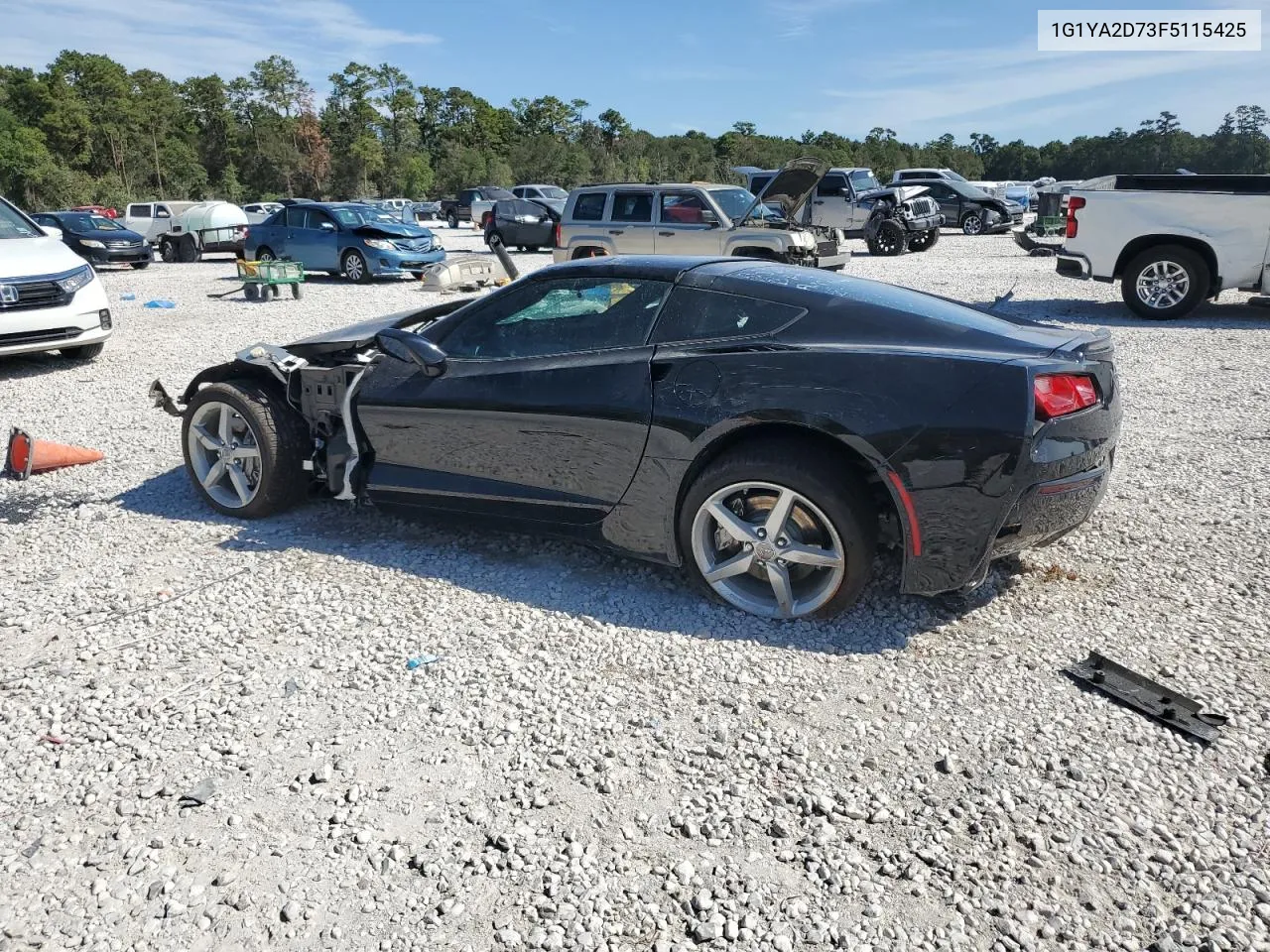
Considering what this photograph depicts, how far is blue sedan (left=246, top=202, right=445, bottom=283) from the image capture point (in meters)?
17.5

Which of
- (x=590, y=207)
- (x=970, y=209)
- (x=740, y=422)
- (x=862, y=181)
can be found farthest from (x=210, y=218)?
(x=740, y=422)

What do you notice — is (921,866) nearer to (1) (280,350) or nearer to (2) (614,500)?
(2) (614,500)

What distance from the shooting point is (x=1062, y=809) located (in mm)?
2693

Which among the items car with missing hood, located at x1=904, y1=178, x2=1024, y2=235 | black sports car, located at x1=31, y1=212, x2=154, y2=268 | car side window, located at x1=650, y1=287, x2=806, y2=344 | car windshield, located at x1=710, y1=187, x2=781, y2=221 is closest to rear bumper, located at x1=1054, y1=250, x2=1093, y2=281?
car windshield, located at x1=710, y1=187, x2=781, y2=221

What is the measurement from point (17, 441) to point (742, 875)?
5.61 metres

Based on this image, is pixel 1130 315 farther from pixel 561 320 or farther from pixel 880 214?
pixel 880 214

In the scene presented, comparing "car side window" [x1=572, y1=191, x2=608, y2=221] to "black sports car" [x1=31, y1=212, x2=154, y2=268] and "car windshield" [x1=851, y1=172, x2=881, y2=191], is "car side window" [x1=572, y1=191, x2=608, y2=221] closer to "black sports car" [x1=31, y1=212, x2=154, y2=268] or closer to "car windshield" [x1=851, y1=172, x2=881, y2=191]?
"black sports car" [x1=31, y1=212, x2=154, y2=268]

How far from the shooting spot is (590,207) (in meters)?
16.0

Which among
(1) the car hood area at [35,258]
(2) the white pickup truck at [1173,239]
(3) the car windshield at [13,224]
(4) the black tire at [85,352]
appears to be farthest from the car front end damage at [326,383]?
(2) the white pickup truck at [1173,239]

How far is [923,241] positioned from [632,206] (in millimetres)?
9939

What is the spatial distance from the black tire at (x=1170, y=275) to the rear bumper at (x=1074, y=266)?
0.44 m

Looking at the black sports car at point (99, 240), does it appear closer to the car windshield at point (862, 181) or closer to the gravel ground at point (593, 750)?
the car windshield at point (862, 181)

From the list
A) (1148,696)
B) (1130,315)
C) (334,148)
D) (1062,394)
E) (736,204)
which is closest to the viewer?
(1148,696)

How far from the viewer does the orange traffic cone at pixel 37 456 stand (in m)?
5.96
